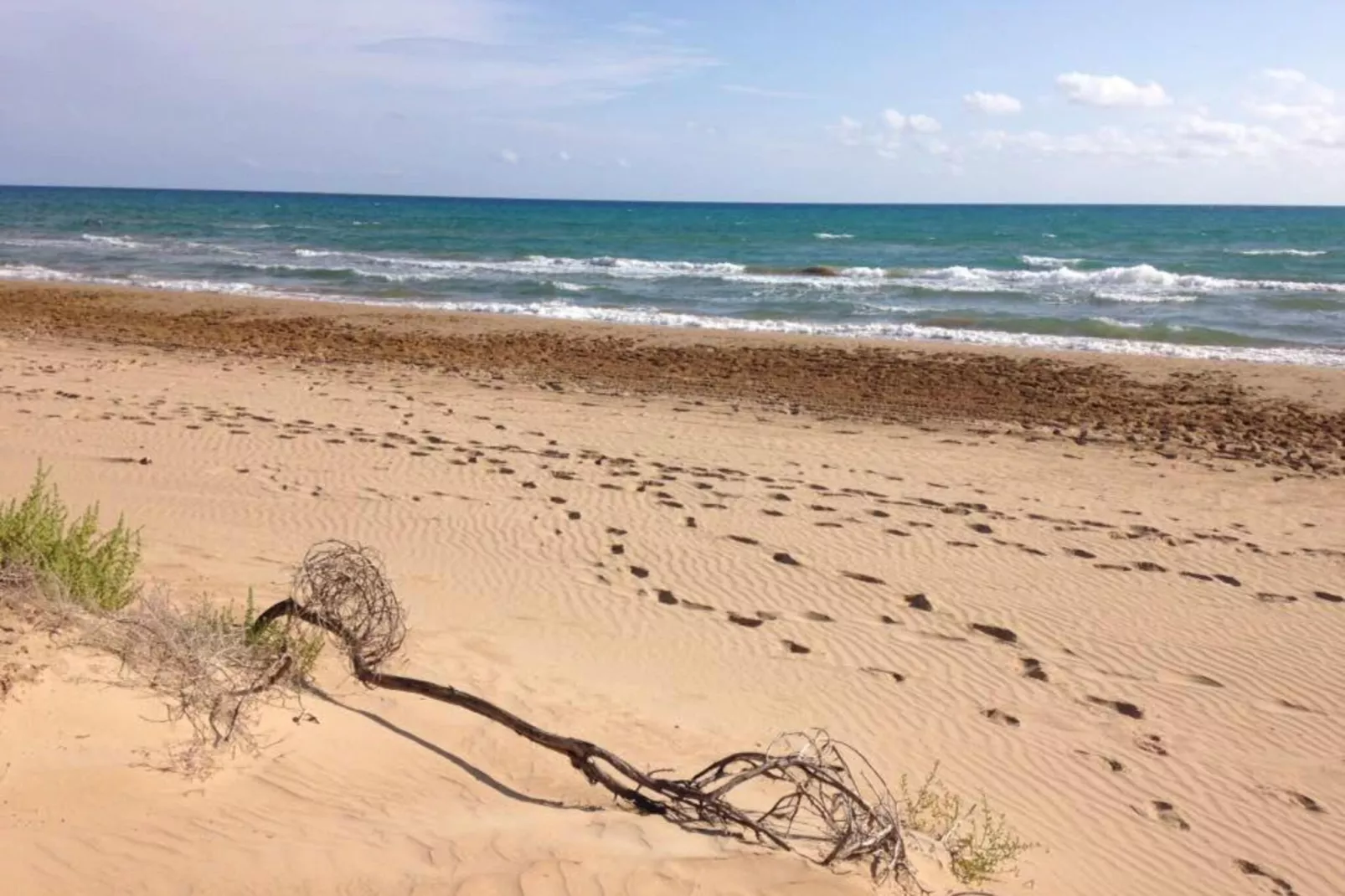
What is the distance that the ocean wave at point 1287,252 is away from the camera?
44312 millimetres

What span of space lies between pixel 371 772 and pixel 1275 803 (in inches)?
164

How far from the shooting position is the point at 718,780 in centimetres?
444

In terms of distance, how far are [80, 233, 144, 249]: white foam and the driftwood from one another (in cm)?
4145

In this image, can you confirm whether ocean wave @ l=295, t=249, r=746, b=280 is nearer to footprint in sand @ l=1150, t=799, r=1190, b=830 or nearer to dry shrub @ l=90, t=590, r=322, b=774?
dry shrub @ l=90, t=590, r=322, b=774

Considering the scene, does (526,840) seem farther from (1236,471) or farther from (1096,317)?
(1096,317)

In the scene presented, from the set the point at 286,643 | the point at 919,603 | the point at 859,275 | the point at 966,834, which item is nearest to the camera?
the point at 966,834

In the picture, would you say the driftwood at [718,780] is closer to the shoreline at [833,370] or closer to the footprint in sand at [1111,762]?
the footprint in sand at [1111,762]

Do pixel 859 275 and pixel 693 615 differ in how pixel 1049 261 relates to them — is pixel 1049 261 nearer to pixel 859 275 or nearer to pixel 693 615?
pixel 859 275

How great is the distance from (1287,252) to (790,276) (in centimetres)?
2406

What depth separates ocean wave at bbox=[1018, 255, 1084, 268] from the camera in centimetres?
4144

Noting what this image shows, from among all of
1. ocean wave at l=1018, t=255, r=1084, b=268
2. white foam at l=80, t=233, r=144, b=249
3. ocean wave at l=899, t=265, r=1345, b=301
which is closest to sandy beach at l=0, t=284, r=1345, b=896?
ocean wave at l=899, t=265, r=1345, b=301

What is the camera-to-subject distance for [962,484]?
10.4 metres

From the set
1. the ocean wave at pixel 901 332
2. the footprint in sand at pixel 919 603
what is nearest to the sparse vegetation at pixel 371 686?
the footprint in sand at pixel 919 603

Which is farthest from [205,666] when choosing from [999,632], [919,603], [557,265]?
[557,265]
